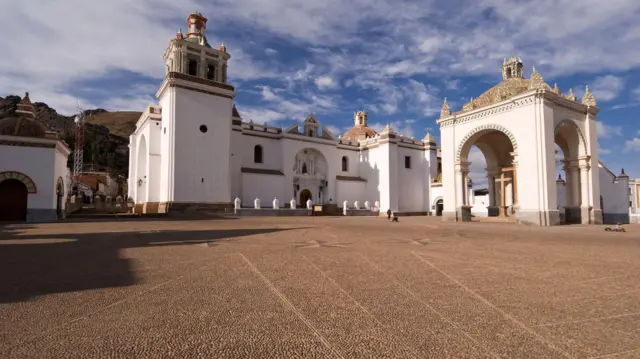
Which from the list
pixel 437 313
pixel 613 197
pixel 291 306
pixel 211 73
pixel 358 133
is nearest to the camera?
pixel 437 313

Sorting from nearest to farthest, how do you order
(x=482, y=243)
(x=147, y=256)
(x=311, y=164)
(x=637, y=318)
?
(x=637, y=318)
(x=147, y=256)
(x=482, y=243)
(x=311, y=164)

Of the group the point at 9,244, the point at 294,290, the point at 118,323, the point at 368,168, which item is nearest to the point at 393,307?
the point at 294,290

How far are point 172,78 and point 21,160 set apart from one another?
9.83 m

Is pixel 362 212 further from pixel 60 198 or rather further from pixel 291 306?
pixel 291 306

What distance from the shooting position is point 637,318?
344 centimetres

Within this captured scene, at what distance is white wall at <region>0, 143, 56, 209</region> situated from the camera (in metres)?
17.0

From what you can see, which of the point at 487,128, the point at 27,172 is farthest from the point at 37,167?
the point at 487,128

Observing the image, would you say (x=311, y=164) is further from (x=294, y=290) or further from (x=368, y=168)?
(x=294, y=290)

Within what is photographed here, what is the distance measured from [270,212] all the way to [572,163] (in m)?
Result: 18.5

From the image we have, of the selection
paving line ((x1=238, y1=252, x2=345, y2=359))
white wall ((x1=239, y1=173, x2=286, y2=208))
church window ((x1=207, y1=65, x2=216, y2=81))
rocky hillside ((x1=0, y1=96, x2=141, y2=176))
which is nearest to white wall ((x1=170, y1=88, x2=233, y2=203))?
church window ((x1=207, y1=65, x2=216, y2=81))

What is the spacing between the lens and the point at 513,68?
76.4ft

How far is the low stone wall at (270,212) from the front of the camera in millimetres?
24859

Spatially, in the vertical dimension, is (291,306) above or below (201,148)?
below

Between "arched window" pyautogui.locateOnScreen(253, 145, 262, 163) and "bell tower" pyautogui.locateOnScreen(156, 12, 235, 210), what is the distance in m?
4.76
